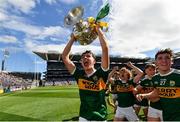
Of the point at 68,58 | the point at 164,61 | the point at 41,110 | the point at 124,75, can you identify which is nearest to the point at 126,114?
the point at 124,75

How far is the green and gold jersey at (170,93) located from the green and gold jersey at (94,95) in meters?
1.15

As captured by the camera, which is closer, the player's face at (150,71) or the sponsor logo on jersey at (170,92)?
the sponsor logo on jersey at (170,92)

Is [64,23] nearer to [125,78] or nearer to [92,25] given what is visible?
[92,25]

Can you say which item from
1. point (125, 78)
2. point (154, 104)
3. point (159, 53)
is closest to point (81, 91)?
point (159, 53)

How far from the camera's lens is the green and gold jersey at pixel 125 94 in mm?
9342

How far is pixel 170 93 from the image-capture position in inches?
248

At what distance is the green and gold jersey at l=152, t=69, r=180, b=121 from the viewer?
20.0ft

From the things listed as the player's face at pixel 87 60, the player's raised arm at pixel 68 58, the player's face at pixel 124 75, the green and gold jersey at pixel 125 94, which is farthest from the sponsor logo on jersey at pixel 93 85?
the player's face at pixel 124 75

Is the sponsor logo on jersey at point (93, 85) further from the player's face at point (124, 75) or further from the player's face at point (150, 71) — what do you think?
the player's face at point (150, 71)

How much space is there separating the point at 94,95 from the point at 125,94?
3686 millimetres

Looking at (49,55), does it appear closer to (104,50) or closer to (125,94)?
(125,94)

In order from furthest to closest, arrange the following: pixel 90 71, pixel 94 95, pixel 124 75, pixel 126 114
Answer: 1. pixel 124 75
2. pixel 126 114
3. pixel 90 71
4. pixel 94 95

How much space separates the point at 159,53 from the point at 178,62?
98697mm

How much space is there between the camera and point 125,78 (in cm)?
1013
